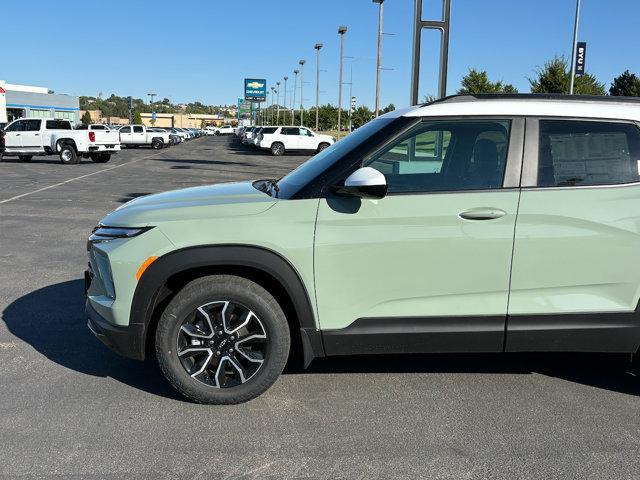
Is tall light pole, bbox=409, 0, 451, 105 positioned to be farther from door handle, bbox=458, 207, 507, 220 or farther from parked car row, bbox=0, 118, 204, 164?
parked car row, bbox=0, 118, 204, 164

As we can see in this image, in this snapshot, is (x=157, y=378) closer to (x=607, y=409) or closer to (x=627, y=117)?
(x=607, y=409)

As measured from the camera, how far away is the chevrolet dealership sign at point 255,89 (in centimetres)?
7419

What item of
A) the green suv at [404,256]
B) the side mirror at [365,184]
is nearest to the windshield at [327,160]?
the green suv at [404,256]

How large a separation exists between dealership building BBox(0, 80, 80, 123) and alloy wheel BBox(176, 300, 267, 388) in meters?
58.4

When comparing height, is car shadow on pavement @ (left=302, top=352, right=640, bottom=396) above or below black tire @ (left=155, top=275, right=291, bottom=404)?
below

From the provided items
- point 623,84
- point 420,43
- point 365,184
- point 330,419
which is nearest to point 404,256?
point 365,184

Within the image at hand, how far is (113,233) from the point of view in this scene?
3736 mm

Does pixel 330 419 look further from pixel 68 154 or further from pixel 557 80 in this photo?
pixel 557 80

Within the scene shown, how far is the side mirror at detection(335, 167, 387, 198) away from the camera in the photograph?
3471 millimetres

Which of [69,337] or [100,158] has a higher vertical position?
[100,158]

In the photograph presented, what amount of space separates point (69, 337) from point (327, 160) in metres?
2.65

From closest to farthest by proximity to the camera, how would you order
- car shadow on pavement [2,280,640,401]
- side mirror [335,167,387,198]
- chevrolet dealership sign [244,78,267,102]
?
side mirror [335,167,387,198], car shadow on pavement [2,280,640,401], chevrolet dealership sign [244,78,267,102]

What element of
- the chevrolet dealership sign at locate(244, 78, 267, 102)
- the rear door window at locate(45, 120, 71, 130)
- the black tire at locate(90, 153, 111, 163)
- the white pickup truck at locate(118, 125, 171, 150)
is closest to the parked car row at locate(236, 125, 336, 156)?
the white pickup truck at locate(118, 125, 171, 150)

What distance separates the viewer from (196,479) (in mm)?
3033
